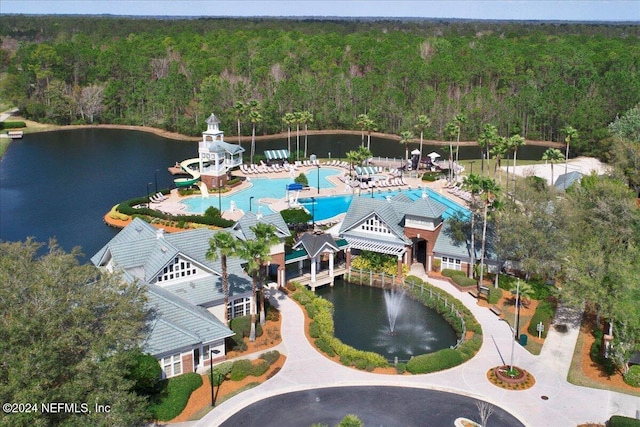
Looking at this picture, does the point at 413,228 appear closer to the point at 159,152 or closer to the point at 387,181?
the point at 387,181

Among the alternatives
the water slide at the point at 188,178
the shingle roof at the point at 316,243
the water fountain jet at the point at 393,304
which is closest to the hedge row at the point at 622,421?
the water fountain jet at the point at 393,304

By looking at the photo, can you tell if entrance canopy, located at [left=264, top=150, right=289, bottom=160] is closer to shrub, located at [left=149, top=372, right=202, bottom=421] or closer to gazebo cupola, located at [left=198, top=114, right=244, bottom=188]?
gazebo cupola, located at [left=198, top=114, right=244, bottom=188]

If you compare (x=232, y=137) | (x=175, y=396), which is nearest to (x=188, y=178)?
(x=232, y=137)

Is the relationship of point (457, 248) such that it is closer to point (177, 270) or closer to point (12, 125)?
point (177, 270)

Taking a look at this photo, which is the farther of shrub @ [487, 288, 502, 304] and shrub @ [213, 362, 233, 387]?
shrub @ [487, 288, 502, 304]

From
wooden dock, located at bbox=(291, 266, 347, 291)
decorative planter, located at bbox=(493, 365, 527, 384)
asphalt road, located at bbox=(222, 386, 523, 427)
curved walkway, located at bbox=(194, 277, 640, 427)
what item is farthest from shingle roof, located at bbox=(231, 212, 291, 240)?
decorative planter, located at bbox=(493, 365, 527, 384)
